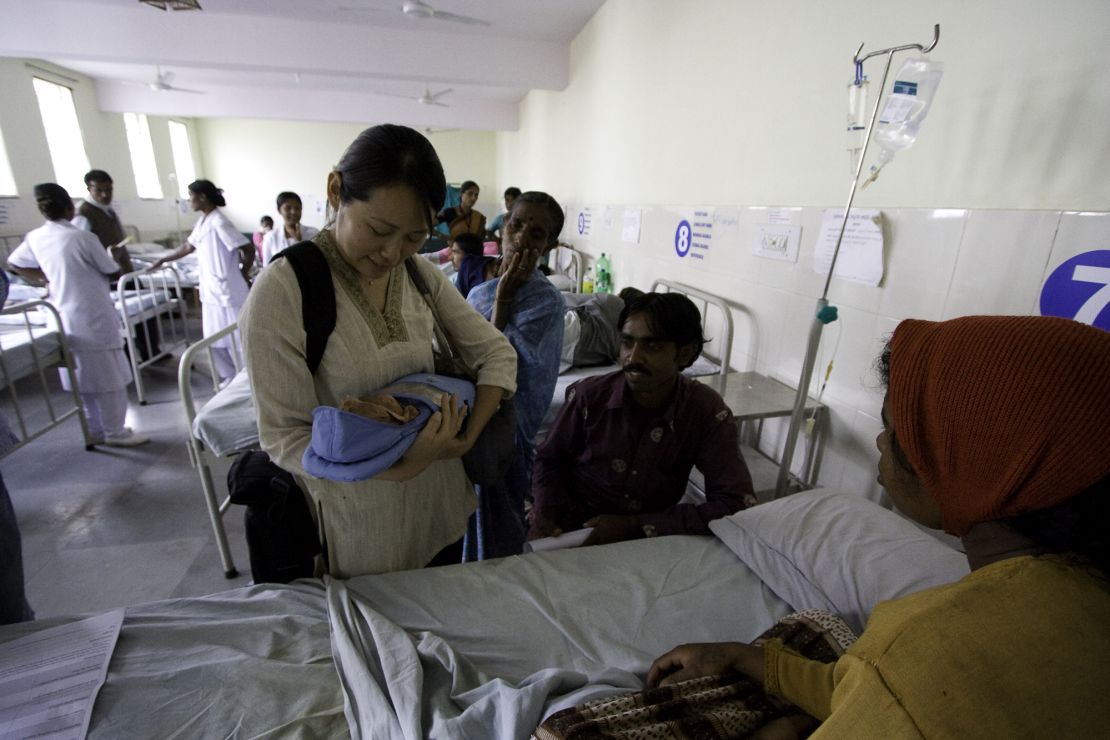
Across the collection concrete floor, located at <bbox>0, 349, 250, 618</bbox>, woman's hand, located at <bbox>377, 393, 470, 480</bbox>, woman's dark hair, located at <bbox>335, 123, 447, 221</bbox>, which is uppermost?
woman's dark hair, located at <bbox>335, 123, 447, 221</bbox>

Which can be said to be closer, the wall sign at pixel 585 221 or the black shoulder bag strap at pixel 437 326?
the black shoulder bag strap at pixel 437 326

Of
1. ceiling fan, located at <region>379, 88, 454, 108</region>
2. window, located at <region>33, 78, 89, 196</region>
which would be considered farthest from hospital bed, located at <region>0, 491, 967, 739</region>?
window, located at <region>33, 78, 89, 196</region>

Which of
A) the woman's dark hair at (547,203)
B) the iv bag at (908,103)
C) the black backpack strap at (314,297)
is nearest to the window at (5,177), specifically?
the woman's dark hair at (547,203)

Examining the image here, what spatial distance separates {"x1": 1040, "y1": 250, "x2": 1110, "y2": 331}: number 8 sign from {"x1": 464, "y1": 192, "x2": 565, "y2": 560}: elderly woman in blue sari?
4.61ft

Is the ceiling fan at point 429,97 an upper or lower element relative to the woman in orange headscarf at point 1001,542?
upper

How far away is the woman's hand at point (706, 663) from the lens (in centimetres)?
103

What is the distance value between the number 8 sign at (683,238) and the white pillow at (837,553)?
2.00m

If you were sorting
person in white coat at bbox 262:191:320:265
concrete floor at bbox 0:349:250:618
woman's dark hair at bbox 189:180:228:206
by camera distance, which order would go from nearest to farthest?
1. concrete floor at bbox 0:349:250:618
2. woman's dark hair at bbox 189:180:228:206
3. person in white coat at bbox 262:191:320:265

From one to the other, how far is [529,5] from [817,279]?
399 centimetres

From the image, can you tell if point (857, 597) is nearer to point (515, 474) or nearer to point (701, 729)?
point (701, 729)

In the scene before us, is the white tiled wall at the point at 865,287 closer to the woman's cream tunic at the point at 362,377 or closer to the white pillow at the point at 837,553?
the white pillow at the point at 837,553

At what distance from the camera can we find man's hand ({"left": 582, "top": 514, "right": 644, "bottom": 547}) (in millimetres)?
1689

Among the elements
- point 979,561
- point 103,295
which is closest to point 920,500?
point 979,561

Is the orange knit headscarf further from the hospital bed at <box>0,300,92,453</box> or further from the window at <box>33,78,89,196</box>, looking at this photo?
the window at <box>33,78,89,196</box>
